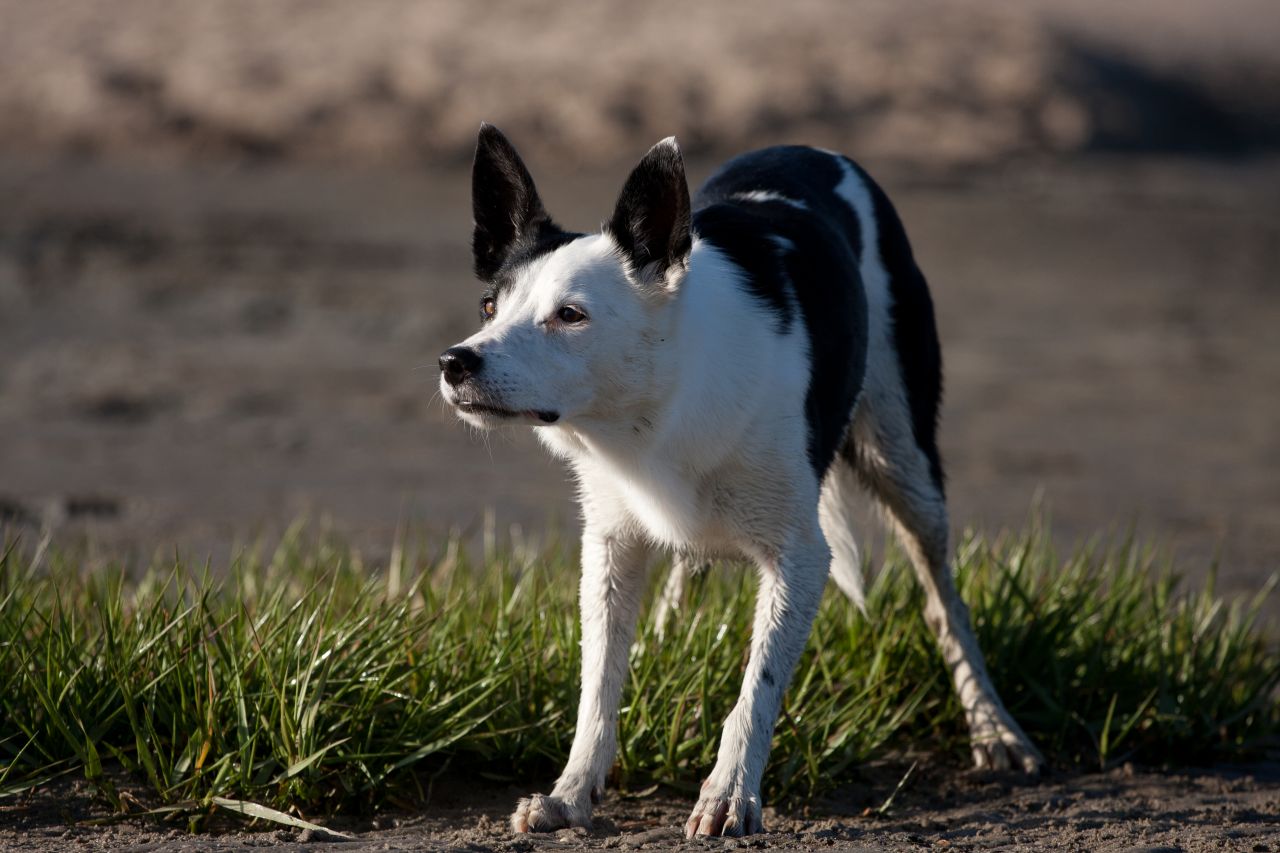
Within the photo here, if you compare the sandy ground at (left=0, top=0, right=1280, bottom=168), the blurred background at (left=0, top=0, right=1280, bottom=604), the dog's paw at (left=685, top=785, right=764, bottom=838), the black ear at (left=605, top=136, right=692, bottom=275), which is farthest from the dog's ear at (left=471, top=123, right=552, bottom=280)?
the sandy ground at (left=0, top=0, right=1280, bottom=168)

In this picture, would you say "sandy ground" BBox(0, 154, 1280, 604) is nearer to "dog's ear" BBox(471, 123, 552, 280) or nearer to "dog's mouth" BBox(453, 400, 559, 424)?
"dog's ear" BBox(471, 123, 552, 280)

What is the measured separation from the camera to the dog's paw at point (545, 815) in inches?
166

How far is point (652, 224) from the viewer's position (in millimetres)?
4207

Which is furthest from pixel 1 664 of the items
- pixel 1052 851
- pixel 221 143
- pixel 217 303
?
pixel 221 143

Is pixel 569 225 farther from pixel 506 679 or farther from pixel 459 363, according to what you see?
pixel 459 363

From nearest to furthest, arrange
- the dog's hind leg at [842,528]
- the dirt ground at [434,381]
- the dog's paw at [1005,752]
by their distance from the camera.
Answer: the dirt ground at [434,381] < the dog's paw at [1005,752] < the dog's hind leg at [842,528]

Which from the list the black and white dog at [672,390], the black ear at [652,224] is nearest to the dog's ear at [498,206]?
the black and white dog at [672,390]

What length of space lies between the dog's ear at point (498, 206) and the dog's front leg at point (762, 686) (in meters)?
1.01

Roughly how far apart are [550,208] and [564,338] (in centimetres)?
1190

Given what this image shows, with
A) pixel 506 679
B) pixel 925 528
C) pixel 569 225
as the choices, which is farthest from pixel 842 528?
pixel 569 225

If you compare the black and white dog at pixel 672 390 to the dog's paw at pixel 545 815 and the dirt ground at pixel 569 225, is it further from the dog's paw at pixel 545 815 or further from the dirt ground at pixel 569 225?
the dirt ground at pixel 569 225

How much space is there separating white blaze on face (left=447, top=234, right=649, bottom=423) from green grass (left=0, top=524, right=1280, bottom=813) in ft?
3.05

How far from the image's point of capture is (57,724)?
433 cm

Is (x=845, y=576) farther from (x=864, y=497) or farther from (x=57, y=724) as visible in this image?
(x=57, y=724)
